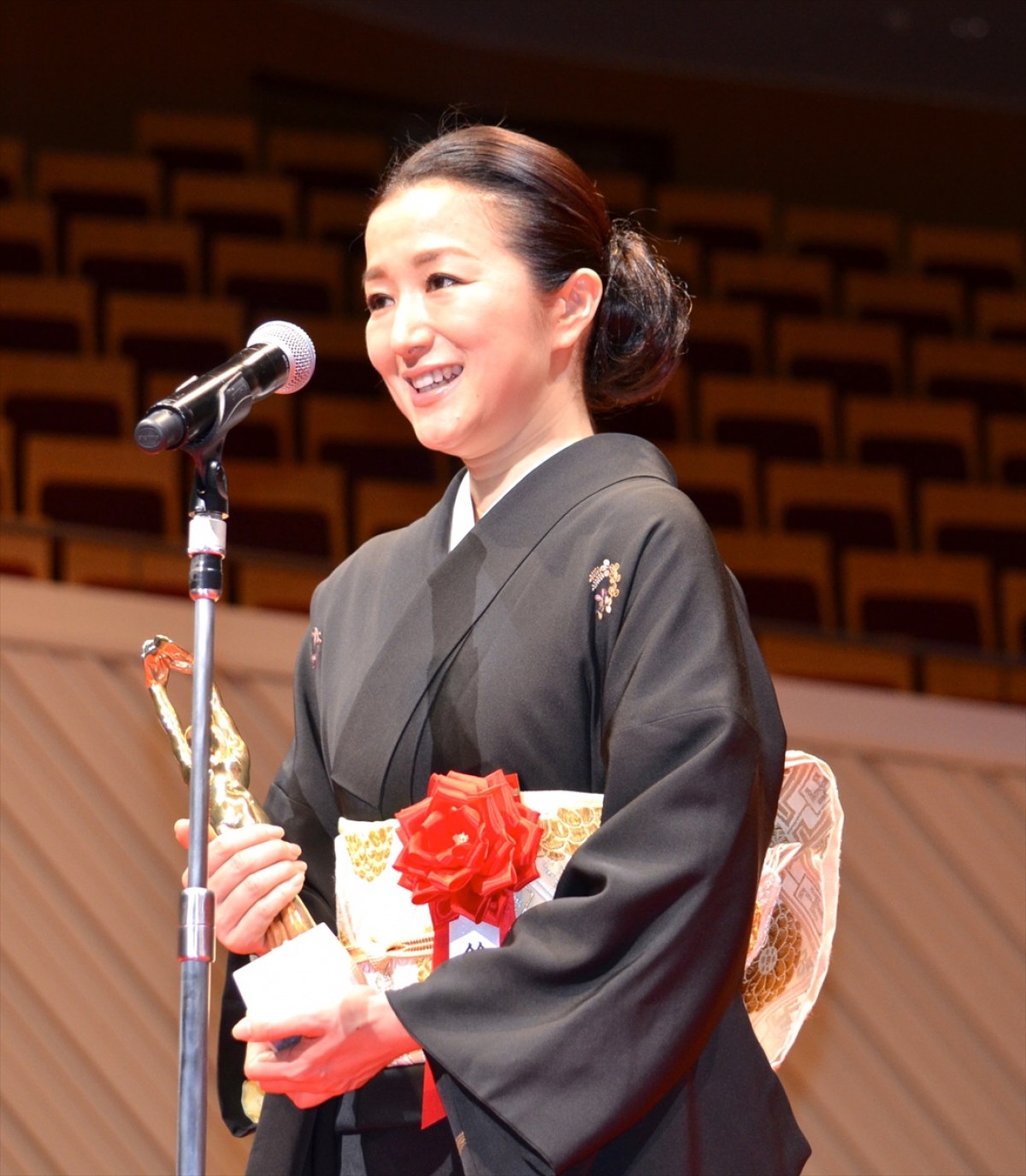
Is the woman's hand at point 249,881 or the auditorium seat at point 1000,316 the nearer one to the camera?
the woman's hand at point 249,881

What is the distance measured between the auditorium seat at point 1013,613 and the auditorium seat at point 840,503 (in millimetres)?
393

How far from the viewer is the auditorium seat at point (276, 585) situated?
351 centimetres

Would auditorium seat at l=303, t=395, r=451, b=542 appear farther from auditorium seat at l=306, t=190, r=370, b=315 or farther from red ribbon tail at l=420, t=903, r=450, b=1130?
red ribbon tail at l=420, t=903, r=450, b=1130

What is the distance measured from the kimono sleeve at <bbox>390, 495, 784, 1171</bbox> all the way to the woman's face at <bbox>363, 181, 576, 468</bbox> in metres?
0.32

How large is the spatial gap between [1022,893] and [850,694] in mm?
423

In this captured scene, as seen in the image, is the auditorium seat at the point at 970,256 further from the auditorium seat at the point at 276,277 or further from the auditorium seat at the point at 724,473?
the auditorium seat at the point at 276,277

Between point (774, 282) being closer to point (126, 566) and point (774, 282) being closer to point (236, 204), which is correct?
point (236, 204)

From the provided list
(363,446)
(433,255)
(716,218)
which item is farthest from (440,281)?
(716,218)

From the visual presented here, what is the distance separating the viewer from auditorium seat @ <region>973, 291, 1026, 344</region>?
21.8 feet

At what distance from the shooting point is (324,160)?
6.92 meters

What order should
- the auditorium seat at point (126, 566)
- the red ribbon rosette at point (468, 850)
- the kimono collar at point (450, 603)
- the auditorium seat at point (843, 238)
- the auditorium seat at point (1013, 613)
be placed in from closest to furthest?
1. the red ribbon rosette at point (468, 850)
2. the kimono collar at point (450, 603)
3. the auditorium seat at point (126, 566)
4. the auditorium seat at point (1013, 613)
5. the auditorium seat at point (843, 238)

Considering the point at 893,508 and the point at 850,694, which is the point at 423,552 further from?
the point at 893,508

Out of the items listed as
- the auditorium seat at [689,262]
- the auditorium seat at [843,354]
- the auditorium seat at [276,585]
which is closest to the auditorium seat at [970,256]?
the auditorium seat at [843,354]

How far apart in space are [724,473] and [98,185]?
2.72 metres
